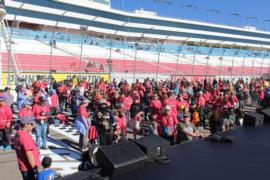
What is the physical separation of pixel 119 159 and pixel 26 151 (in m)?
1.64

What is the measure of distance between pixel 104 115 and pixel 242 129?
3241 millimetres

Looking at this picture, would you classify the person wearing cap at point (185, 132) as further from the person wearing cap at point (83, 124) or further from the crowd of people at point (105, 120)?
the person wearing cap at point (83, 124)

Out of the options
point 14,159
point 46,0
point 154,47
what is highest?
point 46,0

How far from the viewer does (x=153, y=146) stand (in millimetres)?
4953

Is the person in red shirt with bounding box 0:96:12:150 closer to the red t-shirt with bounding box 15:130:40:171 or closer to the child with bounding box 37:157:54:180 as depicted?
the red t-shirt with bounding box 15:130:40:171

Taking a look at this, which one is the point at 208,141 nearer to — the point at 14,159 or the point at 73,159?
the point at 73,159

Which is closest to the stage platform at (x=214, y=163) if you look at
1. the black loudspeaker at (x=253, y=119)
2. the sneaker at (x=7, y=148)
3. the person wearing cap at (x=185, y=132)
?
the person wearing cap at (x=185, y=132)

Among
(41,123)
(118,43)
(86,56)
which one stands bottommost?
(41,123)

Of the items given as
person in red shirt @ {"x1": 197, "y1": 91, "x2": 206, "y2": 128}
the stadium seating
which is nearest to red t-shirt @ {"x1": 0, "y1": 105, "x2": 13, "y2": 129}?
person in red shirt @ {"x1": 197, "y1": 91, "x2": 206, "y2": 128}

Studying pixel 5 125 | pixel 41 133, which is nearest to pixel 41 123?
pixel 41 133

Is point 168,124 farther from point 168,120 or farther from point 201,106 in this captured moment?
point 201,106

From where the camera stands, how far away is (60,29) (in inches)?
2130

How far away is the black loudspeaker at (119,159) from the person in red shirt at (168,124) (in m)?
3.58

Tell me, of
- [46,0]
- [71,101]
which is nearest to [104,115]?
[71,101]
